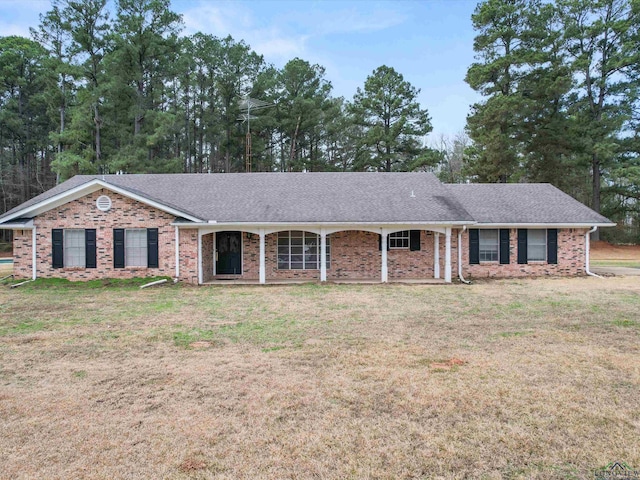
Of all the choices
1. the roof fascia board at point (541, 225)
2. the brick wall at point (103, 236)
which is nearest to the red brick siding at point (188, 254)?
the brick wall at point (103, 236)

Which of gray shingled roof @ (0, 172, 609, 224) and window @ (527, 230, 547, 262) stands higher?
gray shingled roof @ (0, 172, 609, 224)

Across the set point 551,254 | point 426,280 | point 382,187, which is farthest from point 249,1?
point 551,254

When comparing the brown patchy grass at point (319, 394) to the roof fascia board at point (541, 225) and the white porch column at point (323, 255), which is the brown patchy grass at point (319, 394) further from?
the roof fascia board at point (541, 225)

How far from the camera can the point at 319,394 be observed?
4.52 metres

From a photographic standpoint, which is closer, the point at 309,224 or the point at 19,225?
the point at 19,225

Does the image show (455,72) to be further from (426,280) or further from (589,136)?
(426,280)

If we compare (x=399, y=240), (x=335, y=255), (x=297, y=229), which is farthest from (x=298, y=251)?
(x=399, y=240)

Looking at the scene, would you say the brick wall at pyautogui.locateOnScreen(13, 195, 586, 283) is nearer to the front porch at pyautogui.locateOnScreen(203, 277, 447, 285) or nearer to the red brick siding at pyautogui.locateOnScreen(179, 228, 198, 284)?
the red brick siding at pyautogui.locateOnScreen(179, 228, 198, 284)

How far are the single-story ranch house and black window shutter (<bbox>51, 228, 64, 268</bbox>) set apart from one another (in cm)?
3

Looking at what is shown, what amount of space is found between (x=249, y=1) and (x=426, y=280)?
14012mm

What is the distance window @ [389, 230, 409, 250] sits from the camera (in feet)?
49.7

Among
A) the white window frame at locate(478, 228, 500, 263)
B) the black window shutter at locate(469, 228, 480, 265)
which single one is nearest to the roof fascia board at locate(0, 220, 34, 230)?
the black window shutter at locate(469, 228, 480, 265)

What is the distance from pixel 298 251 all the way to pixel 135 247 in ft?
18.1

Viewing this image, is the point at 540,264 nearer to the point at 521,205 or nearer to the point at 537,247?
the point at 537,247
